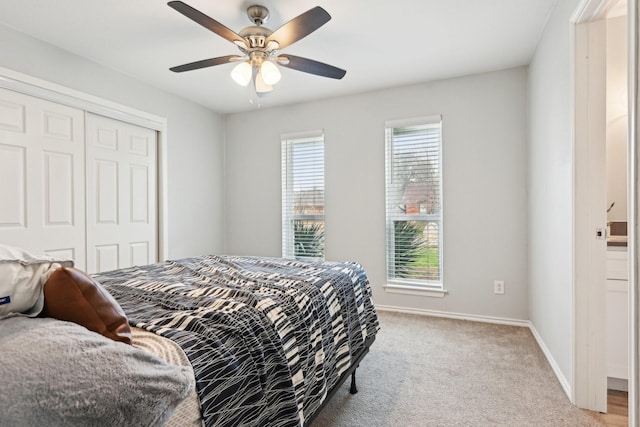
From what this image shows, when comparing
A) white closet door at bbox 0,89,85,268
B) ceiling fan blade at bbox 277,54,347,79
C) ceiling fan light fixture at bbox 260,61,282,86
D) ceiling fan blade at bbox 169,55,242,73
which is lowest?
white closet door at bbox 0,89,85,268

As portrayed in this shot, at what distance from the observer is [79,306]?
0.84m

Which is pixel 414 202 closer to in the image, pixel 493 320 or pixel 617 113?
pixel 493 320

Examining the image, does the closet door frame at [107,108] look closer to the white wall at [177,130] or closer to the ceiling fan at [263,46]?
the white wall at [177,130]

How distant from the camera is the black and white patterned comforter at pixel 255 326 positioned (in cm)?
99

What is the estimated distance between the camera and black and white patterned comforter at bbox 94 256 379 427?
99 cm

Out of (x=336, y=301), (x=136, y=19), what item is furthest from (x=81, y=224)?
(x=336, y=301)

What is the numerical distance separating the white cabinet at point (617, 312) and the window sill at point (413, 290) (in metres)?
1.48

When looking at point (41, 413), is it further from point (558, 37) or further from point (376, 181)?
point (376, 181)

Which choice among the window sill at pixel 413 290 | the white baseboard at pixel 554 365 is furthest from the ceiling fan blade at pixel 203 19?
the white baseboard at pixel 554 365

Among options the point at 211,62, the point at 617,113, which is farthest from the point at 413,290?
the point at 211,62

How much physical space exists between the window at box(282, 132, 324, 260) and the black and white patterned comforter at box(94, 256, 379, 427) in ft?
6.40

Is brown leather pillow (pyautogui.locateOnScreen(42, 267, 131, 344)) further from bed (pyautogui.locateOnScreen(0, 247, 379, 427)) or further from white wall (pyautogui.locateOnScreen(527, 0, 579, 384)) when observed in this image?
white wall (pyautogui.locateOnScreen(527, 0, 579, 384))

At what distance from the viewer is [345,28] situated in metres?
2.45

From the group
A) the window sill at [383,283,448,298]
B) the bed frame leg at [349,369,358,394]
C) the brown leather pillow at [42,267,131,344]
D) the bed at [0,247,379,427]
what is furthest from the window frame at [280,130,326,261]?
the brown leather pillow at [42,267,131,344]
